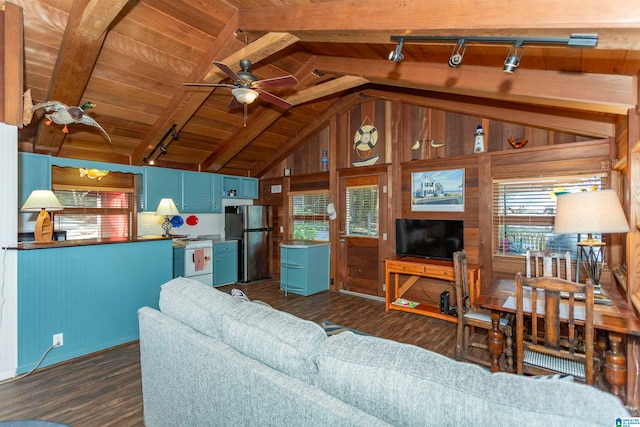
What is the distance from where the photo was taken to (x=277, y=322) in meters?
1.29

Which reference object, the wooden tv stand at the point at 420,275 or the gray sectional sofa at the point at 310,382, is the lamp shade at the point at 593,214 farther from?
the gray sectional sofa at the point at 310,382

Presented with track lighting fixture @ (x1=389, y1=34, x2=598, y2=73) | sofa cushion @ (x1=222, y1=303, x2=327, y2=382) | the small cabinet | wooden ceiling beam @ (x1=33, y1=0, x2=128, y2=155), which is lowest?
sofa cushion @ (x1=222, y1=303, x2=327, y2=382)

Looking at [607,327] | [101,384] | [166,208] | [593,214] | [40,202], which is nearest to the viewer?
[607,327]

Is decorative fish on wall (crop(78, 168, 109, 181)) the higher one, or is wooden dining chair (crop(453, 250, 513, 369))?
decorative fish on wall (crop(78, 168, 109, 181))

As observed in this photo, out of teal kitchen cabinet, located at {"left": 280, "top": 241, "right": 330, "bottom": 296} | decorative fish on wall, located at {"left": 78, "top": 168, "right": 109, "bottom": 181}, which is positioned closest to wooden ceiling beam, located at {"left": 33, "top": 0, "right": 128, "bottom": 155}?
decorative fish on wall, located at {"left": 78, "top": 168, "right": 109, "bottom": 181}

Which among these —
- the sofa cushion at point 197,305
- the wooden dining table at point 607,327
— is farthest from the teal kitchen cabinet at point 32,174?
the wooden dining table at point 607,327

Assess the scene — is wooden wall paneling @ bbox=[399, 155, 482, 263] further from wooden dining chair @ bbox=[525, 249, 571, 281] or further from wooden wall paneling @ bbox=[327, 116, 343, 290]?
wooden wall paneling @ bbox=[327, 116, 343, 290]

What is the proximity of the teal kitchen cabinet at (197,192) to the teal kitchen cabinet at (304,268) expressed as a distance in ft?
6.05

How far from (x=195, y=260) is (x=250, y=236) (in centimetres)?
120

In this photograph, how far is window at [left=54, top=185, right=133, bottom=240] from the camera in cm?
445

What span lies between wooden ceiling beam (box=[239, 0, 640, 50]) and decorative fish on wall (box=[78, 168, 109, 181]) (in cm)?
363

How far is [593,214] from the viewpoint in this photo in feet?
6.81

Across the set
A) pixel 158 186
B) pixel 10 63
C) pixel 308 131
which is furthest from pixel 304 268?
pixel 10 63

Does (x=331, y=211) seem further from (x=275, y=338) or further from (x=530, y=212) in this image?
(x=275, y=338)
